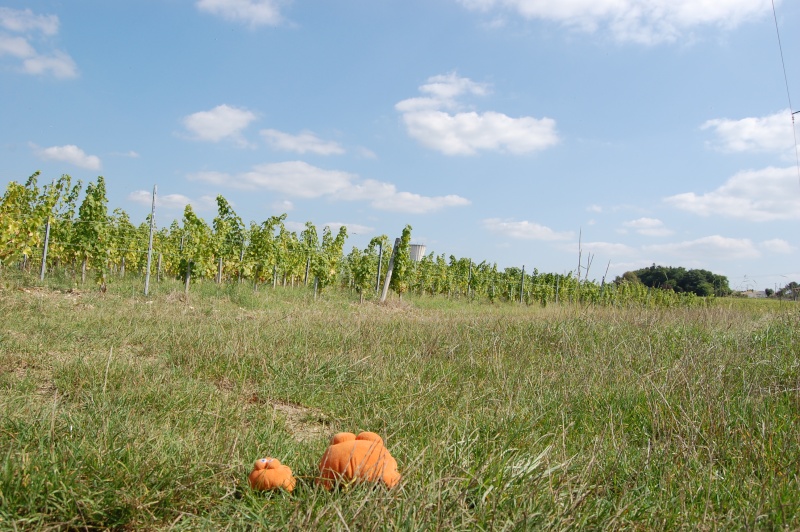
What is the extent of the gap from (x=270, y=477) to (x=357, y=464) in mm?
330

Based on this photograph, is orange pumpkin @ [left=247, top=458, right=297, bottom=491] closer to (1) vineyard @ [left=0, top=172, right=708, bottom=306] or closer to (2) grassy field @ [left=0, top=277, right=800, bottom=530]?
(2) grassy field @ [left=0, top=277, right=800, bottom=530]

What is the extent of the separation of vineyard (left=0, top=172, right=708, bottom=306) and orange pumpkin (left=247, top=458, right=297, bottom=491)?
769 centimetres

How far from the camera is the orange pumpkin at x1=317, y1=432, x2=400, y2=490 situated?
205cm

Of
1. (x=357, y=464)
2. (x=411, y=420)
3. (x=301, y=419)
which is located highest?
(x=357, y=464)

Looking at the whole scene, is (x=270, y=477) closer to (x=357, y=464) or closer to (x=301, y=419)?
(x=357, y=464)

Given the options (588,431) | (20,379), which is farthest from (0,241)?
(588,431)

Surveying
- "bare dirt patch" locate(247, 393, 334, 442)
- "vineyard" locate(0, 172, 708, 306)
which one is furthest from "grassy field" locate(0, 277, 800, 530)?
"vineyard" locate(0, 172, 708, 306)

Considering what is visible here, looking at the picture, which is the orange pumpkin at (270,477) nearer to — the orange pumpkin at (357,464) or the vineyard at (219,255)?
the orange pumpkin at (357,464)

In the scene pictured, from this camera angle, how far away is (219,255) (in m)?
16.8

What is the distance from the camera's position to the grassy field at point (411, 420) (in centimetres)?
189

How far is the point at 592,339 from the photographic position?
18.9ft

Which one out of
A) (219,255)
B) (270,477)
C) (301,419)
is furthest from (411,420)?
(219,255)

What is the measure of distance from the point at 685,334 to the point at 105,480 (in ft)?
18.3

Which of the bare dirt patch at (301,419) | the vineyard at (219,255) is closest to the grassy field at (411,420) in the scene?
the bare dirt patch at (301,419)
